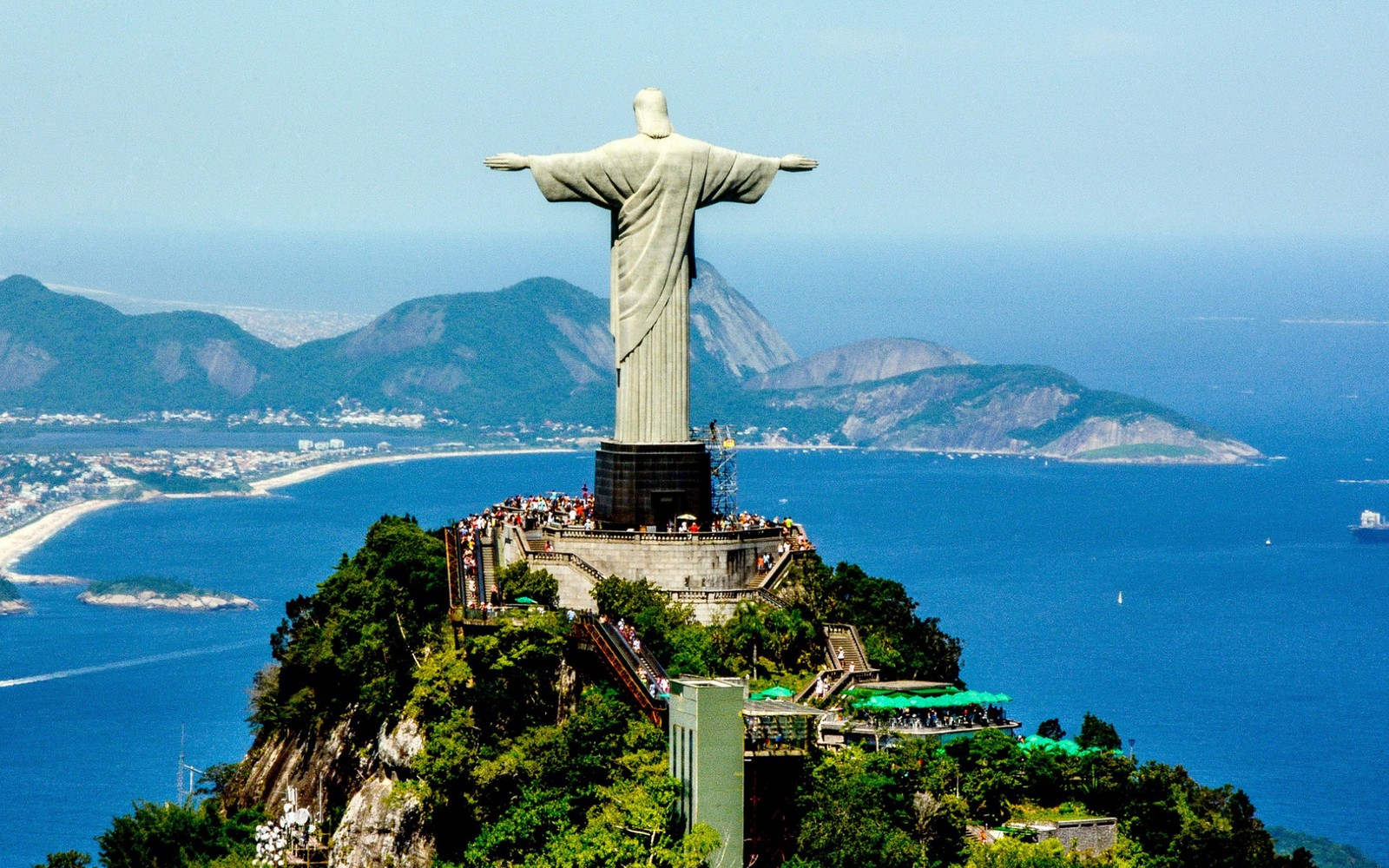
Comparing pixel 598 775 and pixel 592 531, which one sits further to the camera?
pixel 592 531

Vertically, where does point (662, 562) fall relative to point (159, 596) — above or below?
above

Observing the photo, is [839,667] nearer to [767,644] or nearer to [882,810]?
[767,644]

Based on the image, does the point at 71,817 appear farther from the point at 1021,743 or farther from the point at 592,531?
the point at 1021,743

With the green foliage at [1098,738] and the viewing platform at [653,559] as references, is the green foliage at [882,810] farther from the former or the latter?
the viewing platform at [653,559]

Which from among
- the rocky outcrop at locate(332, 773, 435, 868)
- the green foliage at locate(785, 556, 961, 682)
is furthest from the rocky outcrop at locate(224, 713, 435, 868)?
the green foliage at locate(785, 556, 961, 682)

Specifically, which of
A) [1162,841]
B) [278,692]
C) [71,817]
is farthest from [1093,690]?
[1162,841]

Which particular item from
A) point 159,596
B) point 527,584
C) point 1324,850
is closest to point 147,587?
point 159,596

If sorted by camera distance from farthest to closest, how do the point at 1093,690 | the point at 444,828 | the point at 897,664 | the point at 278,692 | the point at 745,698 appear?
the point at 1093,690 < the point at 278,692 < the point at 897,664 < the point at 444,828 < the point at 745,698
